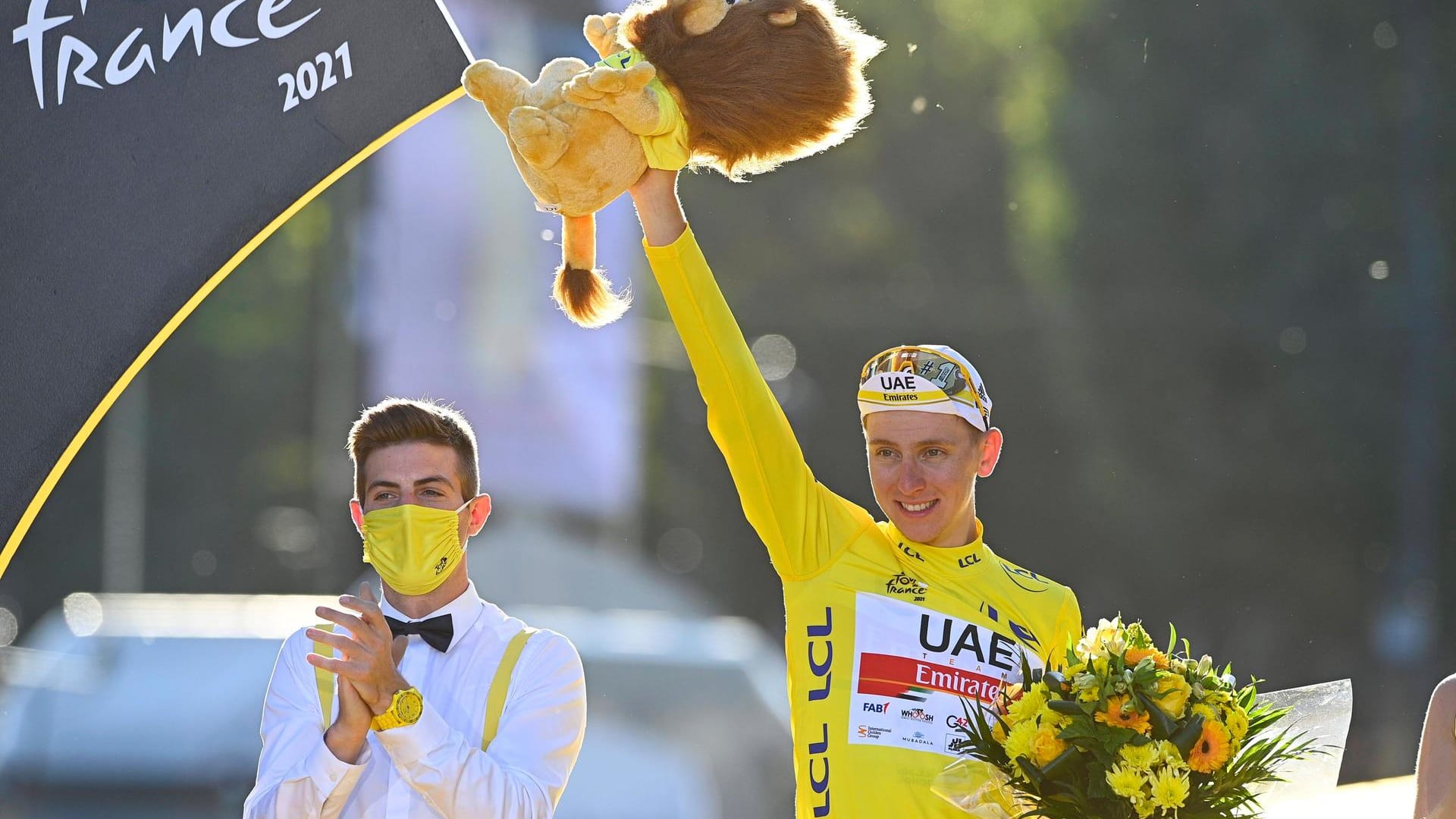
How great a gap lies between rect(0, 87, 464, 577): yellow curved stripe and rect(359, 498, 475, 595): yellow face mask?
2.11 ft

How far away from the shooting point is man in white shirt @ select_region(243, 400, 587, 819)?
132 inches

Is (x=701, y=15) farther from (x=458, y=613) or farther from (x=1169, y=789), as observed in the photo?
(x=1169, y=789)

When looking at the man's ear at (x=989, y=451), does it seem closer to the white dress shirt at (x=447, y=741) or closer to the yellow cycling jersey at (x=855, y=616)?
the yellow cycling jersey at (x=855, y=616)

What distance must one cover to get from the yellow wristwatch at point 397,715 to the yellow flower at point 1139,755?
136 cm

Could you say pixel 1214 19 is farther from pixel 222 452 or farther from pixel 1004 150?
pixel 222 452

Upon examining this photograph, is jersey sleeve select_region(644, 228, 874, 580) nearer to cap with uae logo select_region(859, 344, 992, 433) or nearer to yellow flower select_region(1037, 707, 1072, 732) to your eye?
cap with uae logo select_region(859, 344, 992, 433)

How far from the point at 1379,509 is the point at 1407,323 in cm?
204

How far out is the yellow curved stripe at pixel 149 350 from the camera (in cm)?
303

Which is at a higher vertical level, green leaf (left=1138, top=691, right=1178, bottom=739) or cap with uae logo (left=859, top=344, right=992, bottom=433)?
cap with uae logo (left=859, top=344, right=992, bottom=433)

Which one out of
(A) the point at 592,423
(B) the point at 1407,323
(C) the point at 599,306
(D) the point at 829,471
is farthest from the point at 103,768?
(B) the point at 1407,323

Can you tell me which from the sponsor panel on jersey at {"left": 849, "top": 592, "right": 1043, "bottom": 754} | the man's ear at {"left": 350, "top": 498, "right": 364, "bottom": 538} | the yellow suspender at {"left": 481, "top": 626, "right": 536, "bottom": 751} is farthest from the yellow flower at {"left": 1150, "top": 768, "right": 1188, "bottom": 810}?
the man's ear at {"left": 350, "top": 498, "right": 364, "bottom": 538}

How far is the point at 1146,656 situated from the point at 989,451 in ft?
2.56

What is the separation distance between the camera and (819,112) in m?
3.65

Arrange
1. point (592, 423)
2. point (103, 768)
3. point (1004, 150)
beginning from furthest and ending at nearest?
point (1004, 150) < point (592, 423) < point (103, 768)
